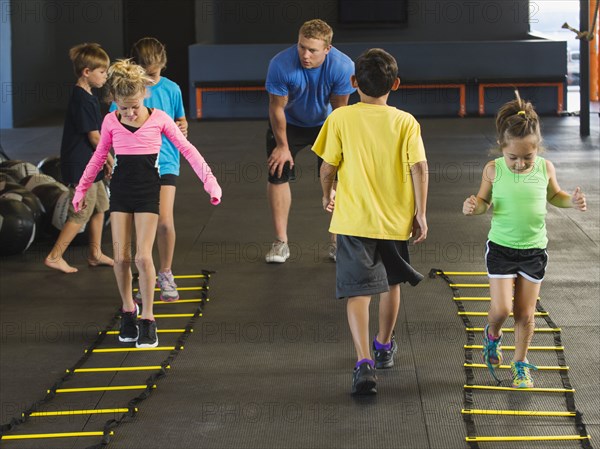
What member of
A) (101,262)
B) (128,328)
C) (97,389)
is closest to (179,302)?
(128,328)

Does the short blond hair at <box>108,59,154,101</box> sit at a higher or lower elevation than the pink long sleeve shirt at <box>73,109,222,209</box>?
higher

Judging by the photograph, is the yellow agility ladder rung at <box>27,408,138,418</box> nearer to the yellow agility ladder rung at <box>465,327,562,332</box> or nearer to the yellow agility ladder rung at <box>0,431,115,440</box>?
the yellow agility ladder rung at <box>0,431,115,440</box>

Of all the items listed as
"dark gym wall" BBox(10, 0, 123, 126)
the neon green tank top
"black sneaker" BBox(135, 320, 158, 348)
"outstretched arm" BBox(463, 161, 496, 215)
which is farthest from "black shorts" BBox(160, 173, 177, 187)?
"dark gym wall" BBox(10, 0, 123, 126)

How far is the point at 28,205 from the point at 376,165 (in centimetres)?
376

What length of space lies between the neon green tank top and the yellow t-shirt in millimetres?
385

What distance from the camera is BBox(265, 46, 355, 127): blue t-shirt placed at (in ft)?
20.4

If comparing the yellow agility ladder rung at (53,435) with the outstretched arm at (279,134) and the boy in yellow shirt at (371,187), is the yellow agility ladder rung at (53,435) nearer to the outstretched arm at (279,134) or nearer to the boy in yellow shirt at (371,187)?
the boy in yellow shirt at (371,187)

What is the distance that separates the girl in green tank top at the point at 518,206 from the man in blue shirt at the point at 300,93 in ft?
7.27

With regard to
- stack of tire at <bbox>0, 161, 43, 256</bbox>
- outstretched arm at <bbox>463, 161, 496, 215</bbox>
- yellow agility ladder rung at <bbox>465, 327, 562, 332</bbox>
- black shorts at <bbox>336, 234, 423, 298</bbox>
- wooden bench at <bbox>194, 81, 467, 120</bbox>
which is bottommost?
yellow agility ladder rung at <bbox>465, 327, 562, 332</bbox>

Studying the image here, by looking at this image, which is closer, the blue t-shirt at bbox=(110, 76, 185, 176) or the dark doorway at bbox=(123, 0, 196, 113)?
the blue t-shirt at bbox=(110, 76, 185, 176)

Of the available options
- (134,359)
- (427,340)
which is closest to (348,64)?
(427,340)

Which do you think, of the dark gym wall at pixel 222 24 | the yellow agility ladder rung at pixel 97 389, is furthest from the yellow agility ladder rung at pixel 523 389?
the dark gym wall at pixel 222 24

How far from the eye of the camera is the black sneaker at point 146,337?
498cm

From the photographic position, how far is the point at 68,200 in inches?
283
